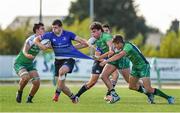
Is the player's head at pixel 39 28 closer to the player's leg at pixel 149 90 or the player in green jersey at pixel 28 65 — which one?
the player in green jersey at pixel 28 65

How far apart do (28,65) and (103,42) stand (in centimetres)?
213

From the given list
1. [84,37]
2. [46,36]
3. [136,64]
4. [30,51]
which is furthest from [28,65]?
[84,37]

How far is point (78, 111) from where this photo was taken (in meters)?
16.0

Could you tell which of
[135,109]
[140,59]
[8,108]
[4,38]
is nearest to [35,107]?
[8,108]

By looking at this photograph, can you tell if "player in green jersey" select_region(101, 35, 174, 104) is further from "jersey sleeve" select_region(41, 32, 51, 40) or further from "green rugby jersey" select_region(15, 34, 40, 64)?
"green rugby jersey" select_region(15, 34, 40, 64)

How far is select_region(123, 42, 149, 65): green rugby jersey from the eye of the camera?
61.7ft

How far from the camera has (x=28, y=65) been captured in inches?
789

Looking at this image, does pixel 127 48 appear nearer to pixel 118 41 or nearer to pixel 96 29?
pixel 118 41

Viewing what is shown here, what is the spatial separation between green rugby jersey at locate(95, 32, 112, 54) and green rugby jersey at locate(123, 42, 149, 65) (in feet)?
3.70

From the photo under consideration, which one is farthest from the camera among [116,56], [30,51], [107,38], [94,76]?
[94,76]

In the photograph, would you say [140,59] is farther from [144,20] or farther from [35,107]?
[144,20]

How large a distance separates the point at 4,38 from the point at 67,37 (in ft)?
157

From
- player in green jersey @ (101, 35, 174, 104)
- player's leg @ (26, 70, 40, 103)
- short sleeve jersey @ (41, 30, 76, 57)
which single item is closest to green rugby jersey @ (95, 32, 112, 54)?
player in green jersey @ (101, 35, 174, 104)

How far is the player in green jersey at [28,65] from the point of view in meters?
19.7
